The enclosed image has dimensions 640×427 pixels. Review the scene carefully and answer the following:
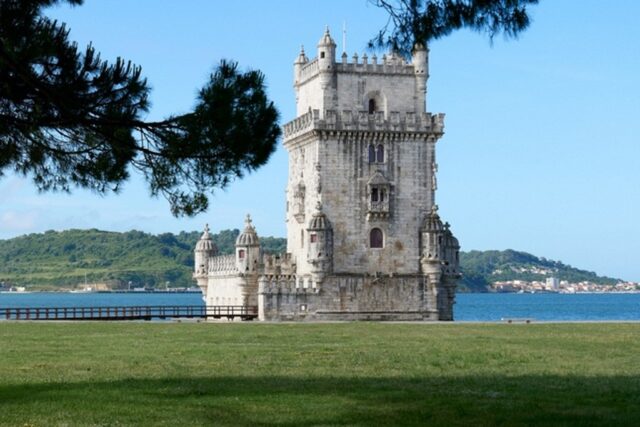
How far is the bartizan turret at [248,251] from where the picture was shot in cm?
7806

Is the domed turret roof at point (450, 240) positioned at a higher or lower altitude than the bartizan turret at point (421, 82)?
lower

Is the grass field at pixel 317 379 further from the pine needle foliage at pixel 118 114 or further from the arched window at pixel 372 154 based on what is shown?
the arched window at pixel 372 154

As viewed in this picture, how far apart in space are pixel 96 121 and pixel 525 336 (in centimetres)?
2795

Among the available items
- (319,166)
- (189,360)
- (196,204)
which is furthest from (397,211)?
(196,204)

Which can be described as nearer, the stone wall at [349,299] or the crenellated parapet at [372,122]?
the stone wall at [349,299]

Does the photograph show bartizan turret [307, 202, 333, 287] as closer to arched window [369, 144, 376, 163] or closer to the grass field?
arched window [369, 144, 376, 163]

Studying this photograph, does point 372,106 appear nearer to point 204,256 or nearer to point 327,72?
point 327,72

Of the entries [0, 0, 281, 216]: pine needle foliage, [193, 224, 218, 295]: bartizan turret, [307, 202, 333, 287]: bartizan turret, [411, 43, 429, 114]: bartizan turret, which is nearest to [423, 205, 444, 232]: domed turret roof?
[307, 202, 333, 287]: bartizan turret

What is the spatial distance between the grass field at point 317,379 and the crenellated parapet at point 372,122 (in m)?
24.0

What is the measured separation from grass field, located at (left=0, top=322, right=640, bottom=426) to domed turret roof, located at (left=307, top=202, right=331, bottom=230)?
2171 centimetres

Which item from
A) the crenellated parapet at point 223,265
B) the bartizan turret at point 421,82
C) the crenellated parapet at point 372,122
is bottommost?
the crenellated parapet at point 223,265

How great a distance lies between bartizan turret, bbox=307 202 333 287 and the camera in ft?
239

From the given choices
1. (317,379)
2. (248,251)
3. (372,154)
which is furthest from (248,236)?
(317,379)

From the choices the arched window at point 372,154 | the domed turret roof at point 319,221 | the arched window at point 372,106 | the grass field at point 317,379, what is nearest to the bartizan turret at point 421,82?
the arched window at point 372,106
